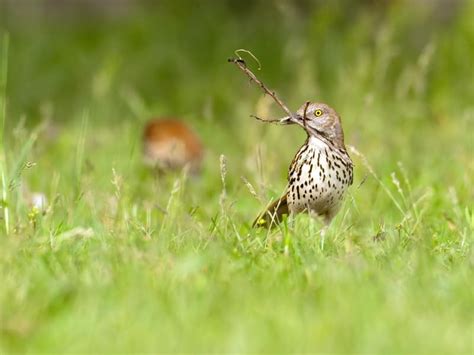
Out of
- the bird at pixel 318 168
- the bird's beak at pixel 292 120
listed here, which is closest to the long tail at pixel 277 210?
the bird at pixel 318 168

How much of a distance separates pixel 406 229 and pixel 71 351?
2.09 metres

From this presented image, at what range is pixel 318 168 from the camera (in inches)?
217

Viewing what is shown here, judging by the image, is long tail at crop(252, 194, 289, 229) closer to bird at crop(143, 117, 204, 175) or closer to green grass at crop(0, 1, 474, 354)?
green grass at crop(0, 1, 474, 354)

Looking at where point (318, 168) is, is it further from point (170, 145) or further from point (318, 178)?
point (170, 145)

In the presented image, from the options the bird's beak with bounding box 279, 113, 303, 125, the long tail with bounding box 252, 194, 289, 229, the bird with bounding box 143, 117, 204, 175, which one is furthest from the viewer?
the bird with bounding box 143, 117, 204, 175

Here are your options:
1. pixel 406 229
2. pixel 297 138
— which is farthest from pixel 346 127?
pixel 406 229

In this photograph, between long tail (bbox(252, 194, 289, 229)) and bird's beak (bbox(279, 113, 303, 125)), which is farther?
long tail (bbox(252, 194, 289, 229))

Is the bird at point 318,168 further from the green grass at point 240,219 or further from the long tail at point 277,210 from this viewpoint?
the green grass at point 240,219

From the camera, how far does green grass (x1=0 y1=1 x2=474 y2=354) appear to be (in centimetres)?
364

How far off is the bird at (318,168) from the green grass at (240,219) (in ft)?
0.40

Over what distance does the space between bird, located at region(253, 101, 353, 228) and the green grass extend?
0.40 ft

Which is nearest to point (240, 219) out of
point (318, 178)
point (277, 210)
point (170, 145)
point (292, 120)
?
point (277, 210)

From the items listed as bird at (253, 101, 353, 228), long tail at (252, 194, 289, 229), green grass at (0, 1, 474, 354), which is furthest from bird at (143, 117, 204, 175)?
bird at (253, 101, 353, 228)

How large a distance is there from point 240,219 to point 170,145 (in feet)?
7.72
